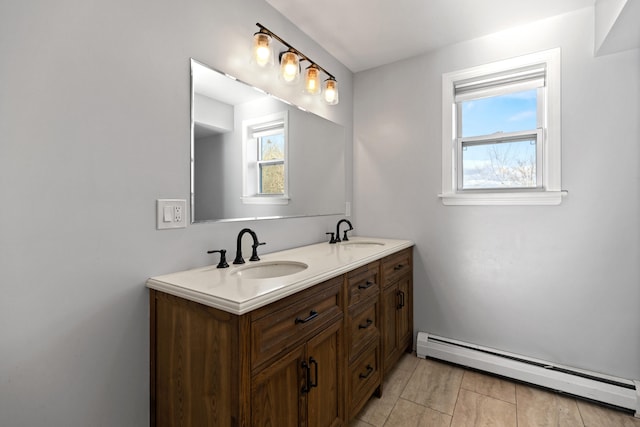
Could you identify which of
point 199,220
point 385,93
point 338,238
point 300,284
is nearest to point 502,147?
point 385,93

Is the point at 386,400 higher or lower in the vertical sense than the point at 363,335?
lower

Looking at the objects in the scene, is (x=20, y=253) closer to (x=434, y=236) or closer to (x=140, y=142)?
(x=140, y=142)

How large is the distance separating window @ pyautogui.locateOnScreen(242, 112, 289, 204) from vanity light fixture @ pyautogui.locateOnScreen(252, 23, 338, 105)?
26cm

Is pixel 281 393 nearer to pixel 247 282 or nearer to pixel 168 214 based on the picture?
pixel 247 282

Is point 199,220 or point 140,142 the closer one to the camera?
point 140,142

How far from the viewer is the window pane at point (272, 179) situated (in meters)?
1.75

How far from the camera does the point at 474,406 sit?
1707mm

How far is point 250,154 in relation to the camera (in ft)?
5.53

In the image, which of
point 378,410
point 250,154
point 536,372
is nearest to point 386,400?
point 378,410

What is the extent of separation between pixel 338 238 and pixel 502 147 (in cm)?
137

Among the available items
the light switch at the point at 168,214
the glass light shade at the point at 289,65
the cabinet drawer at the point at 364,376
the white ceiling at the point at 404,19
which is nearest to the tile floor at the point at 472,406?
the cabinet drawer at the point at 364,376

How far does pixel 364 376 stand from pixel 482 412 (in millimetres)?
705

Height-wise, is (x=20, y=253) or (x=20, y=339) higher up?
(x=20, y=253)

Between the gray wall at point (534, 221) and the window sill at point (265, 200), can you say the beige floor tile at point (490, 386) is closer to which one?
the gray wall at point (534, 221)
